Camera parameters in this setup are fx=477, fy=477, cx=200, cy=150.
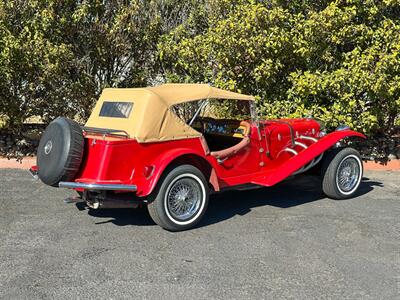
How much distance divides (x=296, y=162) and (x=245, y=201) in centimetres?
91

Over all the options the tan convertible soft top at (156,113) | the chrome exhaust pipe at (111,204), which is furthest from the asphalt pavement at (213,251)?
the tan convertible soft top at (156,113)

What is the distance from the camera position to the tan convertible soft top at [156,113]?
207 inches

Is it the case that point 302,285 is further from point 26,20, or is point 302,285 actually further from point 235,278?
point 26,20

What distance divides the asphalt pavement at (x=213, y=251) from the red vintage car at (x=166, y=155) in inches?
15.3

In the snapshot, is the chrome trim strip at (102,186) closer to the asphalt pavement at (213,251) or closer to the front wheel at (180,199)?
the front wheel at (180,199)

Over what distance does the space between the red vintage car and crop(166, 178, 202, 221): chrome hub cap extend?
0.01 m

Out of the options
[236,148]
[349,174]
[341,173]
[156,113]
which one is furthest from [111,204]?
[349,174]

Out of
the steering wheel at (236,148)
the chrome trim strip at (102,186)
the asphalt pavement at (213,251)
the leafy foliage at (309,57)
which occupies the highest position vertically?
the leafy foliage at (309,57)

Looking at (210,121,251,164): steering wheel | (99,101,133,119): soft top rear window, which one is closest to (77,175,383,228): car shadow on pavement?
(210,121,251,164): steering wheel

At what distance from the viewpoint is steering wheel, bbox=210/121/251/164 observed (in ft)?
18.8

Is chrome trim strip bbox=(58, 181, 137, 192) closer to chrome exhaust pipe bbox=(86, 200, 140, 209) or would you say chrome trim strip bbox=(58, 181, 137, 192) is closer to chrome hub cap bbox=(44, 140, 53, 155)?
chrome exhaust pipe bbox=(86, 200, 140, 209)

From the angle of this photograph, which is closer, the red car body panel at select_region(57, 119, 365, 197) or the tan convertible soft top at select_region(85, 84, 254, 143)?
the red car body panel at select_region(57, 119, 365, 197)

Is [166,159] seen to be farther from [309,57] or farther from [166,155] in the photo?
[309,57]

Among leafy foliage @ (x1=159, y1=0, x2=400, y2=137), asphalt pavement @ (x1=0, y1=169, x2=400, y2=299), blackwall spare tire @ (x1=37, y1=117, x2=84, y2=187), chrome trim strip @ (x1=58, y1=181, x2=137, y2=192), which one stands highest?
leafy foliage @ (x1=159, y1=0, x2=400, y2=137)
